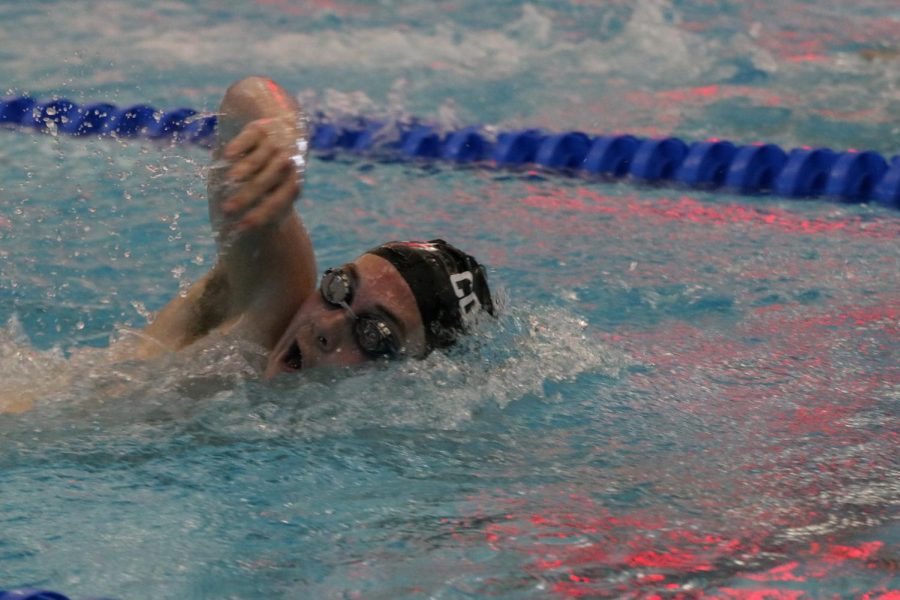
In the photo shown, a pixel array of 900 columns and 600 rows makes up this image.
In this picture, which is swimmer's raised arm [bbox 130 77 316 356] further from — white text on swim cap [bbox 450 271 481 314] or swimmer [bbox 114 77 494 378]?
white text on swim cap [bbox 450 271 481 314]

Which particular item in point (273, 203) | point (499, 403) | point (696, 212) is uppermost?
point (273, 203)

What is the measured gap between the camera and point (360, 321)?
2.10 m

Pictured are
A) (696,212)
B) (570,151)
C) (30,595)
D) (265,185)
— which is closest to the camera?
(30,595)

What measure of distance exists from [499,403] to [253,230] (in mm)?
579

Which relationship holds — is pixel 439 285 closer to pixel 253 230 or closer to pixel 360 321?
pixel 360 321

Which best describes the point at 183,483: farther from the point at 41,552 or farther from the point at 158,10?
the point at 158,10

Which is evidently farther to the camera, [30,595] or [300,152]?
[300,152]

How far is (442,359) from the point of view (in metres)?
2.21

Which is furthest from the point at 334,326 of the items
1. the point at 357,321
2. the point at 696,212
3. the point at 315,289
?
the point at 696,212

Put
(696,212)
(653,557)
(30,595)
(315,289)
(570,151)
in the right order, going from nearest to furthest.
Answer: (30,595)
(653,557)
(315,289)
(696,212)
(570,151)

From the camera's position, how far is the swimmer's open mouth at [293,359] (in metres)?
2.15

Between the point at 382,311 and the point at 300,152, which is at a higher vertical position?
the point at 300,152

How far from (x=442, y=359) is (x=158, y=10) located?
588cm

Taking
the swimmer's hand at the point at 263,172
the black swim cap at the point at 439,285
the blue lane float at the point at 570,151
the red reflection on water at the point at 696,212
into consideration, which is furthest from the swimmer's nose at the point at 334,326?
the blue lane float at the point at 570,151
